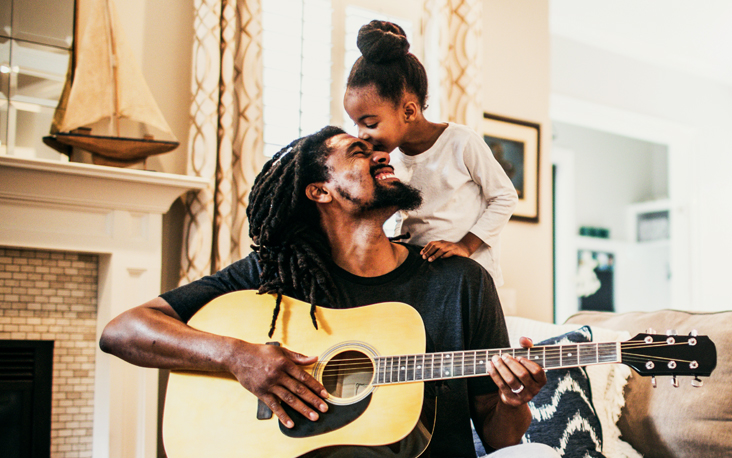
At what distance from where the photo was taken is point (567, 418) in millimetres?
1543

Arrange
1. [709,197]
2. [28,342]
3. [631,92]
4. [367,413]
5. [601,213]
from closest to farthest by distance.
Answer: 1. [367,413]
2. [28,342]
3. [631,92]
4. [709,197]
5. [601,213]

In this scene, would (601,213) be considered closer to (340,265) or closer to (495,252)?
(495,252)

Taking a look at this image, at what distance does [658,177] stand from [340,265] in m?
5.64

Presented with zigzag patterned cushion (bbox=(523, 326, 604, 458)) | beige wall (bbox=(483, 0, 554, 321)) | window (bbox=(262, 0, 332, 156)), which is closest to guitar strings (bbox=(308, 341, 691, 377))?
zigzag patterned cushion (bbox=(523, 326, 604, 458))

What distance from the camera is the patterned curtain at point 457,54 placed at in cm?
271

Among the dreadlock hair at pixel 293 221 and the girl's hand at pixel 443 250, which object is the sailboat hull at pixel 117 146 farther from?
the girl's hand at pixel 443 250

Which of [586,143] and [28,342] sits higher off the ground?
[586,143]

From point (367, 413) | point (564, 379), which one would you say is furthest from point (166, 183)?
point (564, 379)

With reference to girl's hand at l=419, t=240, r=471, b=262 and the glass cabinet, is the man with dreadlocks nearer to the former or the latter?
girl's hand at l=419, t=240, r=471, b=262

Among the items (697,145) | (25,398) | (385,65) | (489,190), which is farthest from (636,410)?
(697,145)

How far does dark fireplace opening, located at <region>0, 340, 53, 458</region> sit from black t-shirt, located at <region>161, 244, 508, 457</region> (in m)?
1.00

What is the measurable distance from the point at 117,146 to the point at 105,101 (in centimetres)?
17

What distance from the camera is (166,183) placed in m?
2.04

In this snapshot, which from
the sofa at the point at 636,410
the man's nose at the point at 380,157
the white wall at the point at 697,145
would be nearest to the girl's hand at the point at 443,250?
the man's nose at the point at 380,157
